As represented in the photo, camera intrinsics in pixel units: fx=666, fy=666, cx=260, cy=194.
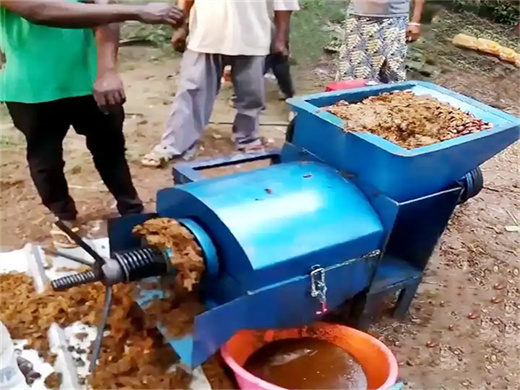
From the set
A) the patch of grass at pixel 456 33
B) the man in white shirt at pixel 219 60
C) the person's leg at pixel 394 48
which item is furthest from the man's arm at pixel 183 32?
the patch of grass at pixel 456 33

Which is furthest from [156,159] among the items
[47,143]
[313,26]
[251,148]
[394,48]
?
[313,26]

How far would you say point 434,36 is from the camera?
6023 millimetres

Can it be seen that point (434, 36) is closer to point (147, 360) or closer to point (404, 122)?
point (404, 122)

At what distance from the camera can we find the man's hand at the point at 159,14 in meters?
1.87

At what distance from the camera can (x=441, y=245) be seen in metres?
2.78

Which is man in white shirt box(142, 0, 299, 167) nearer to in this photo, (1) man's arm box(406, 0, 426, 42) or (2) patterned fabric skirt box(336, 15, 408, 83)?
(2) patterned fabric skirt box(336, 15, 408, 83)

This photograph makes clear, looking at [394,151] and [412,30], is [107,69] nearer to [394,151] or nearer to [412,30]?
[394,151]

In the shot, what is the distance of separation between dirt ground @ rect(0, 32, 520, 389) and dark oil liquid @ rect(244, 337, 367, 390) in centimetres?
25

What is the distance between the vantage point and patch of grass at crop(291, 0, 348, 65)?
17.6ft

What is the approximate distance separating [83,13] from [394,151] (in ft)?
3.10

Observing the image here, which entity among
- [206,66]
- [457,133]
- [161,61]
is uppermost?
[457,133]

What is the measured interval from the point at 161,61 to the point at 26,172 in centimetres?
210

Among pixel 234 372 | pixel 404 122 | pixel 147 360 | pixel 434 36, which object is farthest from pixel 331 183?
pixel 434 36

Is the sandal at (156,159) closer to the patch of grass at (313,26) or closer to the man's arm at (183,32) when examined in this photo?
the man's arm at (183,32)
